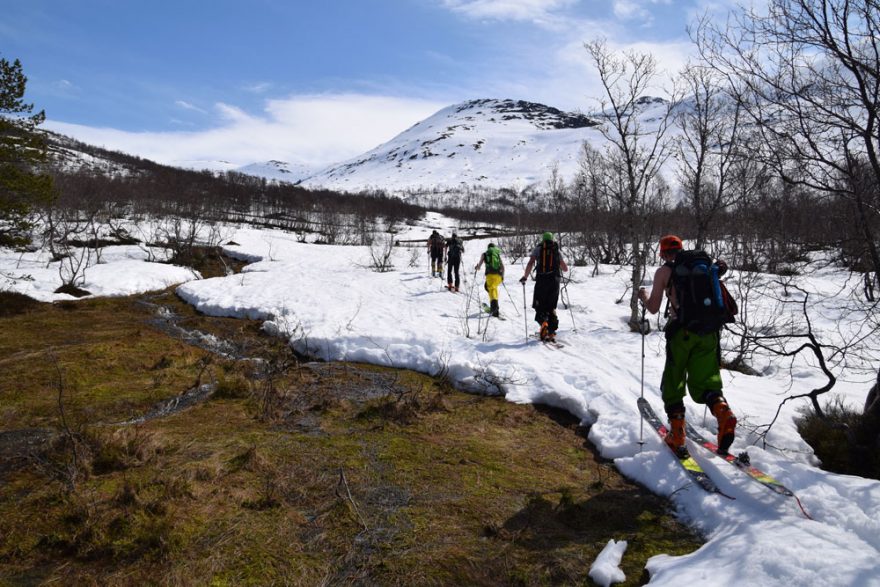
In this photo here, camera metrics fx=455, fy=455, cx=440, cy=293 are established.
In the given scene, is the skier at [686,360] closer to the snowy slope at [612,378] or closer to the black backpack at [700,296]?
the black backpack at [700,296]

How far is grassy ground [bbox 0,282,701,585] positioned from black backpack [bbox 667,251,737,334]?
5.26 feet

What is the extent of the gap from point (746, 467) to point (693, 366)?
3.02ft

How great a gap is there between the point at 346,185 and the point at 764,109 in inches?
7566

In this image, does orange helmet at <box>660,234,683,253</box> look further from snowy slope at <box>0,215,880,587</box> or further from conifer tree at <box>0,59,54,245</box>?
conifer tree at <box>0,59,54,245</box>

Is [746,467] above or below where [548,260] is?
below

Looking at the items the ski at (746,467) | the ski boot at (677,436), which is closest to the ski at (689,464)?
the ski boot at (677,436)

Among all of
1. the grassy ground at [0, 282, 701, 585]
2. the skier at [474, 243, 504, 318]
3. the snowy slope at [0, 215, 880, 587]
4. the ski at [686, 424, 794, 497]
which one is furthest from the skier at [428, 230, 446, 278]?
the ski at [686, 424, 794, 497]

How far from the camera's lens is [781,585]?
231 cm

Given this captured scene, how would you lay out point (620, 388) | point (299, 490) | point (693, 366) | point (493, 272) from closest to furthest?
1. point (299, 490)
2. point (693, 366)
3. point (620, 388)
4. point (493, 272)

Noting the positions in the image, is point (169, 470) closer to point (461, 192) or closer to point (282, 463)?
point (282, 463)

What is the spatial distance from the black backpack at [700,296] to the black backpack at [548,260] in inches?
170

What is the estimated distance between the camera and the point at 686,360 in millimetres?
4336

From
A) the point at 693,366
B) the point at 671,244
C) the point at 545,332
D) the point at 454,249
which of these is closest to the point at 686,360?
the point at 693,366

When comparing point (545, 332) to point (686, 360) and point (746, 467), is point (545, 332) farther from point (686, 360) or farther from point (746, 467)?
point (746, 467)
